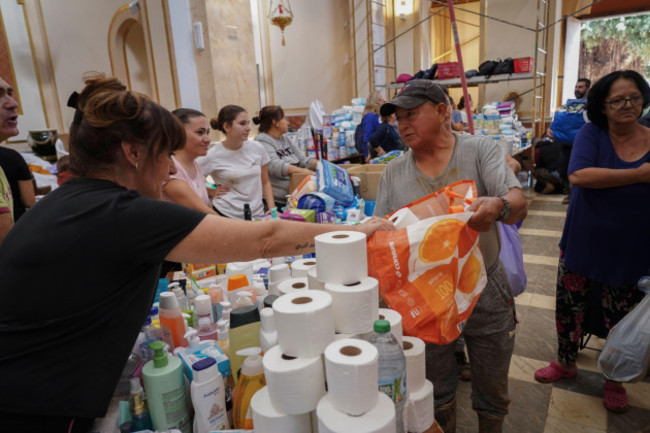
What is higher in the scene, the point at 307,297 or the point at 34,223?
the point at 34,223

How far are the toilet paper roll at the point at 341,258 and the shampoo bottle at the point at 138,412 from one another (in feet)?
2.00

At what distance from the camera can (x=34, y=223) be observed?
1.03 m

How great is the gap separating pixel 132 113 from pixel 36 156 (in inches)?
293

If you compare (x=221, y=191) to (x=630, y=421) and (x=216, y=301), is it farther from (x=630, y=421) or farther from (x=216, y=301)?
(x=630, y=421)

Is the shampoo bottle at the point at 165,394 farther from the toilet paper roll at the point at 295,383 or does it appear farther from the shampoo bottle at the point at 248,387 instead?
the toilet paper roll at the point at 295,383

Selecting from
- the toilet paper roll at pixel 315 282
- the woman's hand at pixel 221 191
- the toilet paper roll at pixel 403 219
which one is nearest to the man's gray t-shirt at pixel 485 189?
the toilet paper roll at pixel 403 219

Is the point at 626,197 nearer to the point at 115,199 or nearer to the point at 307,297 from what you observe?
the point at 307,297

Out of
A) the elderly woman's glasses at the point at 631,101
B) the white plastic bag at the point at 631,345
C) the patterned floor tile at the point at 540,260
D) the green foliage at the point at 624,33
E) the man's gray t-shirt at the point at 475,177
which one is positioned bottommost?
the patterned floor tile at the point at 540,260

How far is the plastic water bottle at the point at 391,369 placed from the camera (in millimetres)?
959

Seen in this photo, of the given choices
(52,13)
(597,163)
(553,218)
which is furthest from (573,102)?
(52,13)

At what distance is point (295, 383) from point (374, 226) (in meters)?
0.66

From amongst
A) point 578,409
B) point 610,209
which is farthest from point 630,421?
point 610,209

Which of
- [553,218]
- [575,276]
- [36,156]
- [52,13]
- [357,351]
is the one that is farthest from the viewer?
[52,13]

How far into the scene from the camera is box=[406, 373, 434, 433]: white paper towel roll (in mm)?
1136
